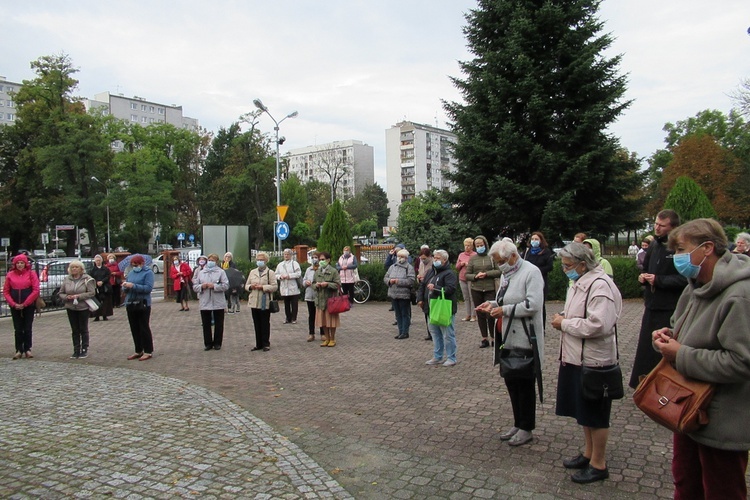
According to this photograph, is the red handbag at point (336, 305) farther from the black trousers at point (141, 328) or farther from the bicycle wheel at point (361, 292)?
the bicycle wheel at point (361, 292)

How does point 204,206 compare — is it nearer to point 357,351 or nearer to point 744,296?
point 357,351

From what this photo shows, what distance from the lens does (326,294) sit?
11016mm

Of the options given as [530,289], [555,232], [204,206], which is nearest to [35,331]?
[530,289]

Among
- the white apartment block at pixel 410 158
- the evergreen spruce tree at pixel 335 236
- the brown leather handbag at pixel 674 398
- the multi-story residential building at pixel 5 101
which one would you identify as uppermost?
the multi-story residential building at pixel 5 101

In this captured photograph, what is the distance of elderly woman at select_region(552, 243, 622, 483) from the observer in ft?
14.0

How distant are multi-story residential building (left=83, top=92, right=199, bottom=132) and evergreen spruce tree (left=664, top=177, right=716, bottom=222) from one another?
101m

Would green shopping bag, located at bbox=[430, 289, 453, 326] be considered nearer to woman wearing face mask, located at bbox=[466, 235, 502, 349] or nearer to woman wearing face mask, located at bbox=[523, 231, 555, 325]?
woman wearing face mask, located at bbox=[523, 231, 555, 325]

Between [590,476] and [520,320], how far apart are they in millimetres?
1371

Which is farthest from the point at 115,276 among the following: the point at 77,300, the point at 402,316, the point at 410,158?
the point at 410,158

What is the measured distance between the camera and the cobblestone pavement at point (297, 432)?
443 cm

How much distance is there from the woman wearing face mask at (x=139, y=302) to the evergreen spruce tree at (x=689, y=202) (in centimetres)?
1390

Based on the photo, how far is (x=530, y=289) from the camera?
202 inches

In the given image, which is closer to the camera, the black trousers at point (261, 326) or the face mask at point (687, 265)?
the face mask at point (687, 265)

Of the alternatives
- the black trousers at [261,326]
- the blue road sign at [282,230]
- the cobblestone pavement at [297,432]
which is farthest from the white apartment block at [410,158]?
the cobblestone pavement at [297,432]
